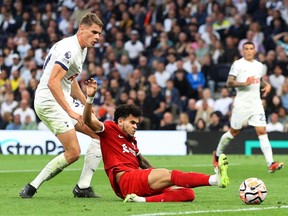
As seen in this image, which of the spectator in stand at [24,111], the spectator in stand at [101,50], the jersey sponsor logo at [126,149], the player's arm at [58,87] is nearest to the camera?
the player's arm at [58,87]

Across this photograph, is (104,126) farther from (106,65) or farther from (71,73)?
(106,65)

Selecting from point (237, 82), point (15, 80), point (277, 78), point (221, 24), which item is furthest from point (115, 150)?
point (15, 80)

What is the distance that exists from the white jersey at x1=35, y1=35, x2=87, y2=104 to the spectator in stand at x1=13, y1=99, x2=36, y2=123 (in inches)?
539

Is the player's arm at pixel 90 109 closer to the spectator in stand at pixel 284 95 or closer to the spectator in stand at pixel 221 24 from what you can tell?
the spectator in stand at pixel 284 95

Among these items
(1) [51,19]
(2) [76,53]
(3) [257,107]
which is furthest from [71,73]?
(1) [51,19]

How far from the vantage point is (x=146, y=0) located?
2986cm

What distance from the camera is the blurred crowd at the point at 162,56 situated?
25.3 metres

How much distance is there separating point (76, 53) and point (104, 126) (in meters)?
1.06

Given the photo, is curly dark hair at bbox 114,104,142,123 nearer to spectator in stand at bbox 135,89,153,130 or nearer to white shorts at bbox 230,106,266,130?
white shorts at bbox 230,106,266,130

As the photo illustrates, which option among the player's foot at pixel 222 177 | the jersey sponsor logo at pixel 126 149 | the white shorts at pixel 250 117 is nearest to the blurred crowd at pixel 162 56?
the white shorts at pixel 250 117

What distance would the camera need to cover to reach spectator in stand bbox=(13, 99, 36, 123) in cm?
2558

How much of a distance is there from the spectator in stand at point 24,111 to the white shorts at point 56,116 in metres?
13.7

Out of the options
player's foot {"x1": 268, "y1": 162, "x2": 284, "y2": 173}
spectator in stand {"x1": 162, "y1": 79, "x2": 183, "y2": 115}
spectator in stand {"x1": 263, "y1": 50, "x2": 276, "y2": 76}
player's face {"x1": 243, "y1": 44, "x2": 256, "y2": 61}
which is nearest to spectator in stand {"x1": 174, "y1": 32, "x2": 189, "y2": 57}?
spectator in stand {"x1": 162, "y1": 79, "x2": 183, "y2": 115}

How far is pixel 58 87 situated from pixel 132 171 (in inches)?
53.8
